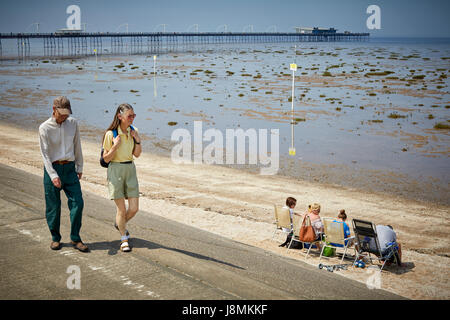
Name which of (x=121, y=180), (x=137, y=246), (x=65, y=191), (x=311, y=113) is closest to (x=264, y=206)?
(x=137, y=246)

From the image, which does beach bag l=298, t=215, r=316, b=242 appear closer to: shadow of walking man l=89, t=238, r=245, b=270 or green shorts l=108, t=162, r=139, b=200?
shadow of walking man l=89, t=238, r=245, b=270

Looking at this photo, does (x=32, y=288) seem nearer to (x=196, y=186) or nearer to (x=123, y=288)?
(x=123, y=288)

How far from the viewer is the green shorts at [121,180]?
5.30 metres

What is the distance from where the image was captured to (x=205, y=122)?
84.9ft

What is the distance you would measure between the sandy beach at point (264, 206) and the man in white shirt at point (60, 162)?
2721mm

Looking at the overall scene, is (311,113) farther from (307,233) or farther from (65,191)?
(65,191)

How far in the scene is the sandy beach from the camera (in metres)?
7.39

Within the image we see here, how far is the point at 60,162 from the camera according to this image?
203 inches

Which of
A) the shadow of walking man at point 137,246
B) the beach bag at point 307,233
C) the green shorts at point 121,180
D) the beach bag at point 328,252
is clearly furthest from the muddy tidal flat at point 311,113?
the green shorts at point 121,180

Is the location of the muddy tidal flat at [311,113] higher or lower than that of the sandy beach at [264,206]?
higher

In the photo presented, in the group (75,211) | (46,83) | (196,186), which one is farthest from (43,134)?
(46,83)

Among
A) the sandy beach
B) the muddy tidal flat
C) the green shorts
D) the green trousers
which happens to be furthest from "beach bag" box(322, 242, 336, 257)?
the muddy tidal flat

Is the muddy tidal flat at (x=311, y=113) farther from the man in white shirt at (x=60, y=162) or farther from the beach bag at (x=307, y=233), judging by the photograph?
the man in white shirt at (x=60, y=162)

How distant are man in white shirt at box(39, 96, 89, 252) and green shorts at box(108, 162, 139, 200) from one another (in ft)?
1.19
